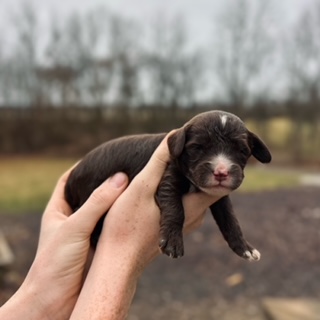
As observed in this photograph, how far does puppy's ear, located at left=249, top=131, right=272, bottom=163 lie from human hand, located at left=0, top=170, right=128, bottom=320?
1.79 feet

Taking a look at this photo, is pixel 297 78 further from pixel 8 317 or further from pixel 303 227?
pixel 8 317

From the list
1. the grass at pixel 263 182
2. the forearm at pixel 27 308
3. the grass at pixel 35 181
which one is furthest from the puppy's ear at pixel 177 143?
the grass at pixel 263 182

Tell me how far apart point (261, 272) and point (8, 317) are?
5414 millimetres

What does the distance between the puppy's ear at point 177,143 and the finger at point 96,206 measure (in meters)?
0.32

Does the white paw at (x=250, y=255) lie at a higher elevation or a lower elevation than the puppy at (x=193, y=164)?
lower

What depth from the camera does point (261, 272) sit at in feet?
22.6

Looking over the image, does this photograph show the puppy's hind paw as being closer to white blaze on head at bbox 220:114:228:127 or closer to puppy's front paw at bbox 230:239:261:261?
puppy's front paw at bbox 230:239:261:261

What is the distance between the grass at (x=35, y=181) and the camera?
38.9ft

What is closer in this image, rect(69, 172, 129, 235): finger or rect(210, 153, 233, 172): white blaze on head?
rect(210, 153, 233, 172): white blaze on head

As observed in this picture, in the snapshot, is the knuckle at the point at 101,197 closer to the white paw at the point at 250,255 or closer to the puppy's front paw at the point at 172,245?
the puppy's front paw at the point at 172,245

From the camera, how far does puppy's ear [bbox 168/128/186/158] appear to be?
1709mm

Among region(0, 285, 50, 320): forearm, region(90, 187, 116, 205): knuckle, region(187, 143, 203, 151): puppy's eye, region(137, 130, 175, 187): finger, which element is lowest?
region(0, 285, 50, 320): forearm

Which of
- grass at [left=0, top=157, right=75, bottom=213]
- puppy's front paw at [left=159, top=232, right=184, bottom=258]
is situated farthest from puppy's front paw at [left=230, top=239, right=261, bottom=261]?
grass at [left=0, top=157, right=75, bottom=213]

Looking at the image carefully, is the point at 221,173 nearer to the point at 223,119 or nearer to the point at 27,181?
the point at 223,119
